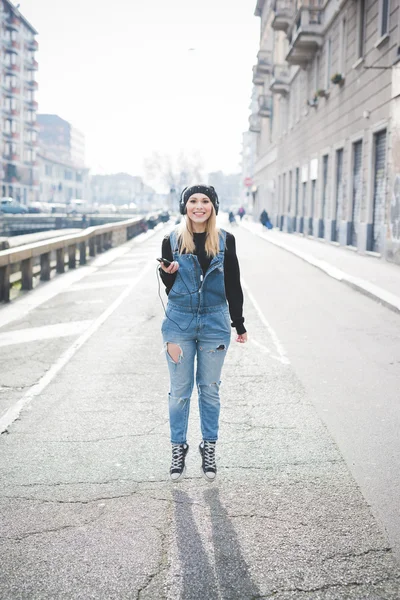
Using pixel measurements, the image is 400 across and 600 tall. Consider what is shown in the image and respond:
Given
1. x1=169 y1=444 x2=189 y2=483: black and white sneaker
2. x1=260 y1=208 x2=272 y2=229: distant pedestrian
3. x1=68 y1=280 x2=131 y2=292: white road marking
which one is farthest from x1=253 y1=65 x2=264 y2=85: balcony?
x1=169 y1=444 x2=189 y2=483: black and white sneaker

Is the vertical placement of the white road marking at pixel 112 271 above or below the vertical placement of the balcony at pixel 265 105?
below

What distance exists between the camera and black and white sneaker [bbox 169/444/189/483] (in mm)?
4594

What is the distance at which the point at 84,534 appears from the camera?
379cm

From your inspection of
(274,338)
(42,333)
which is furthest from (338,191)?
Result: (42,333)

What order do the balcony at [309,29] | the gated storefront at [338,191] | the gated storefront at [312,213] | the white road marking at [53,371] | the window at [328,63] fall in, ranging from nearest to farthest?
the white road marking at [53,371], the gated storefront at [338,191], the window at [328,63], the balcony at [309,29], the gated storefront at [312,213]

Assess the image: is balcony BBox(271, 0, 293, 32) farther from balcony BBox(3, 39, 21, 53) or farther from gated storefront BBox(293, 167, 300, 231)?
balcony BBox(3, 39, 21, 53)

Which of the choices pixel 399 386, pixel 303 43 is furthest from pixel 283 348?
pixel 303 43

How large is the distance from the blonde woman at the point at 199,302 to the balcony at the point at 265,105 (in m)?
53.2

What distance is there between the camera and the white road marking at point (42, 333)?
32.1 ft

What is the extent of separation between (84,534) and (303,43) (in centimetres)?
3205

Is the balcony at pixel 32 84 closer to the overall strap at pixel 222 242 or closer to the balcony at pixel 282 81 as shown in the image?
the balcony at pixel 282 81

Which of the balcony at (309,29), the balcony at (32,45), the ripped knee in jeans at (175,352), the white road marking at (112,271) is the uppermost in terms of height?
the balcony at (32,45)

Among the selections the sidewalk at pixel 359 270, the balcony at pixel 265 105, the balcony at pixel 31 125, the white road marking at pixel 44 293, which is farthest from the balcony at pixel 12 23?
the white road marking at pixel 44 293

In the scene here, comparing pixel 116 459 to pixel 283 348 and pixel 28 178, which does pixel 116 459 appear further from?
pixel 28 178
